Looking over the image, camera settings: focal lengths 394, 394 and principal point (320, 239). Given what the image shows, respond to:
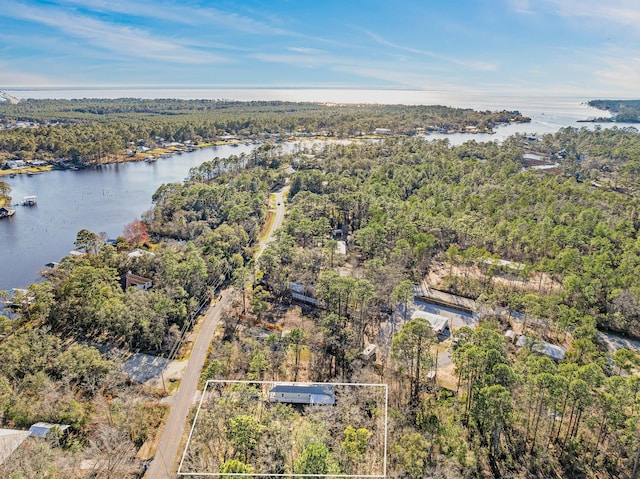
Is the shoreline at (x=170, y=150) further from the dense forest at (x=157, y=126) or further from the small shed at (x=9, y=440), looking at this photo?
the small shed at (x=9, y=440)

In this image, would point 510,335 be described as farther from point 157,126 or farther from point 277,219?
point 157,126

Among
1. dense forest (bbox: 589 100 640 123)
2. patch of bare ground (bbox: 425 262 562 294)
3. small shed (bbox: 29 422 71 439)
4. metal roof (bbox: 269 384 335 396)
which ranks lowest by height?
small shed (bbox: 29 422 71 439)

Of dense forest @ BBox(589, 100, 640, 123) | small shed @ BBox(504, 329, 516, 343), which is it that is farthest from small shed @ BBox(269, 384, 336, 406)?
dense forest @ BBox(589, 100, 640, 123)

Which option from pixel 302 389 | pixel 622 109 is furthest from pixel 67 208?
pixel 622 109

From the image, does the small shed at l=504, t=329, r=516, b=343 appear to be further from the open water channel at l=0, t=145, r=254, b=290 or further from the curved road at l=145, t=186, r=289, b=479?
the open water channel at l=0, t=145, r=254, b=290

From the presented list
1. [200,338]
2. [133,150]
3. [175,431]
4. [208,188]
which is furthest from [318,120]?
[175,431]
